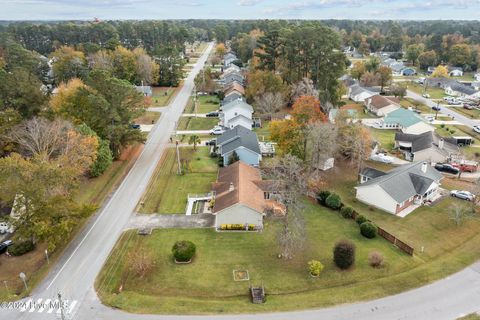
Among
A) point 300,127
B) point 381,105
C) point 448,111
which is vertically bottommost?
point 448,111

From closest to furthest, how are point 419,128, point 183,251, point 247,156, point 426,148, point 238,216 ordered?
point 183,251, point 238,216, point 247,156, point 426,148, point 419,128

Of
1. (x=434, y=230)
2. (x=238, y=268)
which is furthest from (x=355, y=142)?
(x=238, y=268)

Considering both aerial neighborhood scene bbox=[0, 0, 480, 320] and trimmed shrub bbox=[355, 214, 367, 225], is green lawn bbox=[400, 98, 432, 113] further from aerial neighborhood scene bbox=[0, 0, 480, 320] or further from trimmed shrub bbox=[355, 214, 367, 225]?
trimmed shrub bbox=[355, 214, 367, 225]

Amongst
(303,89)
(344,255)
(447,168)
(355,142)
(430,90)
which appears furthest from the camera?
(430,90)

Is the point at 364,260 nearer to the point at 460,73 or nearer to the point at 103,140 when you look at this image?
the point at 103,140

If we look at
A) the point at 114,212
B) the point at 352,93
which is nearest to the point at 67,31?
the point at 352,93

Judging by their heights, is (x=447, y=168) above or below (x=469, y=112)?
above

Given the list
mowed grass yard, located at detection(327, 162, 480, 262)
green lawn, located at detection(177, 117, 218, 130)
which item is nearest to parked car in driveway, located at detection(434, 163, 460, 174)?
mowed grass yard, located at detection(327, 162, 480, 262)

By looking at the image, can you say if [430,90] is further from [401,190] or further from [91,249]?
[91,249]
